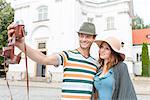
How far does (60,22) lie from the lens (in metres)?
30.3

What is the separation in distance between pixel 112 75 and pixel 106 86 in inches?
4.4

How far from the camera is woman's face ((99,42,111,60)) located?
3006mm

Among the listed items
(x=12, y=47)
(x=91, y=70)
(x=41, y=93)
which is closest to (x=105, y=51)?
(x=91, y=70)

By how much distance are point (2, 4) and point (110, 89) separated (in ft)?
134

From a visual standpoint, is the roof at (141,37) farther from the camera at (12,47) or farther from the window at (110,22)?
the camera at (12,47)

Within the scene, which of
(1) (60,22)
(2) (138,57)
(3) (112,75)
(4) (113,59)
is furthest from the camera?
(2) (138,57)

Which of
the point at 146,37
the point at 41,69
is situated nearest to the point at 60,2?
the point at 41,69

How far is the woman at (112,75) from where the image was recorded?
2701 millimetres

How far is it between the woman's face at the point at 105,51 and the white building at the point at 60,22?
1017 inches

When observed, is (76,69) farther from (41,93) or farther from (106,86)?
(41,93)

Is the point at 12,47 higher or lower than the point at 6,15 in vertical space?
lower

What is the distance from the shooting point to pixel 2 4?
41875mm

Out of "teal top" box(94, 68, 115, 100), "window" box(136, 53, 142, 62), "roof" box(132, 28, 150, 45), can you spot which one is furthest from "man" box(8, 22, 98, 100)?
"roof" box(132, 28, 150, 45)

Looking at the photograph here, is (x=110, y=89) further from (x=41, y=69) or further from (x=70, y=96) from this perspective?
(x=41, y=69)
